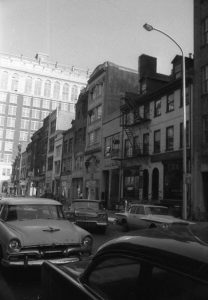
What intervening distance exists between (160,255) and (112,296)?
21.3 inches

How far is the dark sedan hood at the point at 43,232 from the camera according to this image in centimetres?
696

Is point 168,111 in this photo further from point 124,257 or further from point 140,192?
point 124,257

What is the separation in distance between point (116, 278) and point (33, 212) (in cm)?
596

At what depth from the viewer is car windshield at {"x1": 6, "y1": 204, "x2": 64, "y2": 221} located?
27.2 ft

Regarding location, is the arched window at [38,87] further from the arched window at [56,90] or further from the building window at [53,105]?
the building window at [53,105]

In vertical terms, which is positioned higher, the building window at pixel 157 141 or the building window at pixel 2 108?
the building window at pixel 2 108

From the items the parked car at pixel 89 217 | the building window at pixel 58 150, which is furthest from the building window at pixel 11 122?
the parked car at pixel 89 217

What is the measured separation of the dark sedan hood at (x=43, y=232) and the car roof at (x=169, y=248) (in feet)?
13.5

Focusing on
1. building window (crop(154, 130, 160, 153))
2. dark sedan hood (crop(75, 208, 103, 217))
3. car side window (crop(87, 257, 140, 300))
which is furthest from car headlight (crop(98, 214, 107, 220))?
building window (crop(154, 130, 160, 153))

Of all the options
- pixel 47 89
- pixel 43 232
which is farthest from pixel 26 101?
pixel 43 232

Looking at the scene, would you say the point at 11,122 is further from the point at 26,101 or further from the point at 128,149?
the point at 128,149

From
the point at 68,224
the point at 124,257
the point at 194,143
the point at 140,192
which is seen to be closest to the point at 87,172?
the point at 140,192

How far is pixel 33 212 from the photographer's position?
851 centimetres

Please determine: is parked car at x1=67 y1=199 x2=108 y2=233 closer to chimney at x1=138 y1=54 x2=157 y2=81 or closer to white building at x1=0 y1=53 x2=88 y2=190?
chimney at x1=138 y1=54 x2=157 y2=81
